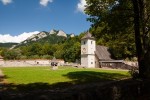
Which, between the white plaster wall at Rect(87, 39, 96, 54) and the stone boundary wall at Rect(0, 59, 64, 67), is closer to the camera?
the stone boundary wall at Rect(0, 59, 64, 67)

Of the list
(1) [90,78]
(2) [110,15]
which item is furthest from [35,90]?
(1) [90,78]

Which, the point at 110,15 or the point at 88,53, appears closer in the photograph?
the point at 110,15

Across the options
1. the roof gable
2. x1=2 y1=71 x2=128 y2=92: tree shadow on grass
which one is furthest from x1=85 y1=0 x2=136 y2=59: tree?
the roof gable

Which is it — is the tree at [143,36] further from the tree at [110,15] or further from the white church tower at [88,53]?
the white church tower at [88,53]

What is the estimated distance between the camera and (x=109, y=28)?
2216cm

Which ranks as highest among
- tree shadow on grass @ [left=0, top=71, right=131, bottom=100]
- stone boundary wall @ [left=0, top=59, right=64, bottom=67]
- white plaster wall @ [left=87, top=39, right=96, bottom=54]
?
white plaster wall @ [left=87, top=39, right=96, bottom=54]

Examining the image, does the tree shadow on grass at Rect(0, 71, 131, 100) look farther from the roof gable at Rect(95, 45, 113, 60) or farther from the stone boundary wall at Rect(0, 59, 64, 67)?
the stone boundary wall at Rect(0, 59, 64, 67)

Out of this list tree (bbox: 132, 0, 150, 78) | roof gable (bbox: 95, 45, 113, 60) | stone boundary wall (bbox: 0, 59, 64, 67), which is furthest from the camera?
roof gable (bbox: 95, 45, 113, 60)

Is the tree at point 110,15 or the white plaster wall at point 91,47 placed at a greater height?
the white plaster wall at point 91,47

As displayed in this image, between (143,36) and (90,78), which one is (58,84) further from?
(143,36)

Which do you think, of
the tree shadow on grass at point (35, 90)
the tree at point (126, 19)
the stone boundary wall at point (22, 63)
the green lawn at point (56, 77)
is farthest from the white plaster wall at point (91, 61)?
the tree at point (126, 19)

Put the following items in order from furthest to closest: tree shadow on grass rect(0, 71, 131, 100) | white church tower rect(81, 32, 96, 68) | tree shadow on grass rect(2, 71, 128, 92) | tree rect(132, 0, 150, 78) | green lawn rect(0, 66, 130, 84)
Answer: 1. white church tower rect(81, 32, 96, 68)
2. green lawn rect(0, 66, 130, 84)
3. tree rect(132, 0, 150, 78)
4. tree shadow on grass rect(2, 71, 128, 92)
5. tree shadow on grass rect(0, 71, 131, 100)

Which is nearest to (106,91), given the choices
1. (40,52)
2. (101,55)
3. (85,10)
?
(85,10)

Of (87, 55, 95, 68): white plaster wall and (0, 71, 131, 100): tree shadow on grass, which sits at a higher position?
(87, 55, 95, 68): white plaster wall
